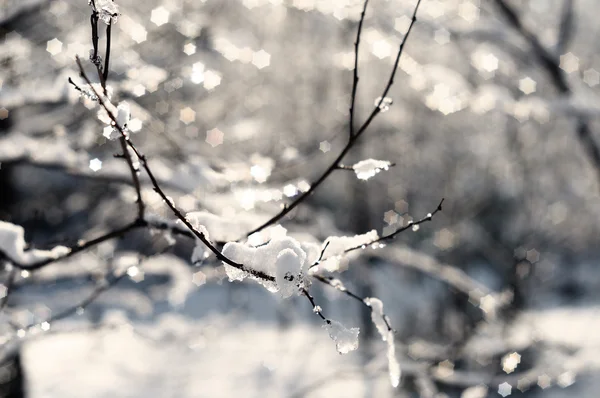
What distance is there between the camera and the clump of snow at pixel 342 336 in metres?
1.07

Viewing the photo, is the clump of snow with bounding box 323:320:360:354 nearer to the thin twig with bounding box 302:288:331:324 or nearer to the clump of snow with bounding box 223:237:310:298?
the thin twig with bounding box 302:288:331:324

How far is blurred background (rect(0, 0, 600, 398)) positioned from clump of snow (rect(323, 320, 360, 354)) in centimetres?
45

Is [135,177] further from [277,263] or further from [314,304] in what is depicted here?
[314,304]

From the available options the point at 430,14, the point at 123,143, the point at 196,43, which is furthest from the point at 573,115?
the point at 123,143

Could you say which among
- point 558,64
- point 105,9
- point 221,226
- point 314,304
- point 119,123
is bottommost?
point 221,226

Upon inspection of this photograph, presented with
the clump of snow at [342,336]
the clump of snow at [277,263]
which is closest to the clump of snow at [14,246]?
the clump of snow at [277,263]

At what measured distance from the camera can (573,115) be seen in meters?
2.48

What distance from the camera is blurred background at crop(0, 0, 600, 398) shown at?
2.34 m

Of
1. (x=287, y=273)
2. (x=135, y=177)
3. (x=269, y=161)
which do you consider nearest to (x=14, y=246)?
(x=135, y=177)

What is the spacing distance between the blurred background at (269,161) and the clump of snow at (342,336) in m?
0.45

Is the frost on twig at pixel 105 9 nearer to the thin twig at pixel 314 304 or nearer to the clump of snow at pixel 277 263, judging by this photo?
the clump of snow at pixel 277 263

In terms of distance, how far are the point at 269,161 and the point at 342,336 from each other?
60.8 inches

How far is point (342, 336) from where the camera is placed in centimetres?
109

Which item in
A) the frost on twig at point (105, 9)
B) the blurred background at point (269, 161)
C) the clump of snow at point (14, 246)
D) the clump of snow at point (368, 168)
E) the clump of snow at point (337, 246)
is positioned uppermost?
the frost on twig at point (105, 9)
